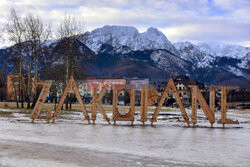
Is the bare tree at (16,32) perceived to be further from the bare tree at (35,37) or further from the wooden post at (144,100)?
the wooden post at (144,100)

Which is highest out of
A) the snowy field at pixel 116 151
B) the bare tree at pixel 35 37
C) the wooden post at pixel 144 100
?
the bare tree at pixel 35 37

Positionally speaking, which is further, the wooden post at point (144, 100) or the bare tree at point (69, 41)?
the bare tree at point (69, 41)

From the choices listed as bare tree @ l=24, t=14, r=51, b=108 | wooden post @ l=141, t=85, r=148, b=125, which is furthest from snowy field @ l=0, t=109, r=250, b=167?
bare tree @ l=24, t=14, r=51, b=108

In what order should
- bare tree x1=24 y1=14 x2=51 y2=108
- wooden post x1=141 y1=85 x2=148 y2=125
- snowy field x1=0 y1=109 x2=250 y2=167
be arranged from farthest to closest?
1. bare tree x1=24 y1=14 x2=51 y2=108
2. wooden post x1=141 y1=85 x2=148 y2=125
3. snowy field x1=0 y1=109 x2=250 y2=167

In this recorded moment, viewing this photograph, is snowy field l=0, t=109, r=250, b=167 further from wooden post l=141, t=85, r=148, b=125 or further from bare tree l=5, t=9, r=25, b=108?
bare tree l=5, t=9, r=25, b=108

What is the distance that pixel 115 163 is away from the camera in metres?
9.94

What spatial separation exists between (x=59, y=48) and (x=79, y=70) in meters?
4.18

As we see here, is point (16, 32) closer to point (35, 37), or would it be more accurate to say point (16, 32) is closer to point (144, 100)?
point (35, 37)

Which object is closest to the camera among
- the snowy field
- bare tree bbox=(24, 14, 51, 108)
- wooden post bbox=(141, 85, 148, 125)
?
the snowy field

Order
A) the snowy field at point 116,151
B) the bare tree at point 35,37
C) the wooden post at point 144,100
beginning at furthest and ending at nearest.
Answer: the bare tree at point 35,37, the wooden post at point 144,100, the snowy field at point 116,151

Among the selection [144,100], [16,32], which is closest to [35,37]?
[16,32]

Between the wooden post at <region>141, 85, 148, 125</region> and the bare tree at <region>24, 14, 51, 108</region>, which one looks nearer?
the wooden post at <region>141, 85, 148, 125</region>

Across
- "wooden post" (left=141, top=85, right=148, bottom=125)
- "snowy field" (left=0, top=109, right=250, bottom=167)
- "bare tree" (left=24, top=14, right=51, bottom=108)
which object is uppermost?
"bare tree" (left=24, top=14, right=51, bottom=108)

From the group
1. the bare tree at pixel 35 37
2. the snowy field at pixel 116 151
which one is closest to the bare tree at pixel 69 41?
the bare tree at pixel 35 37
